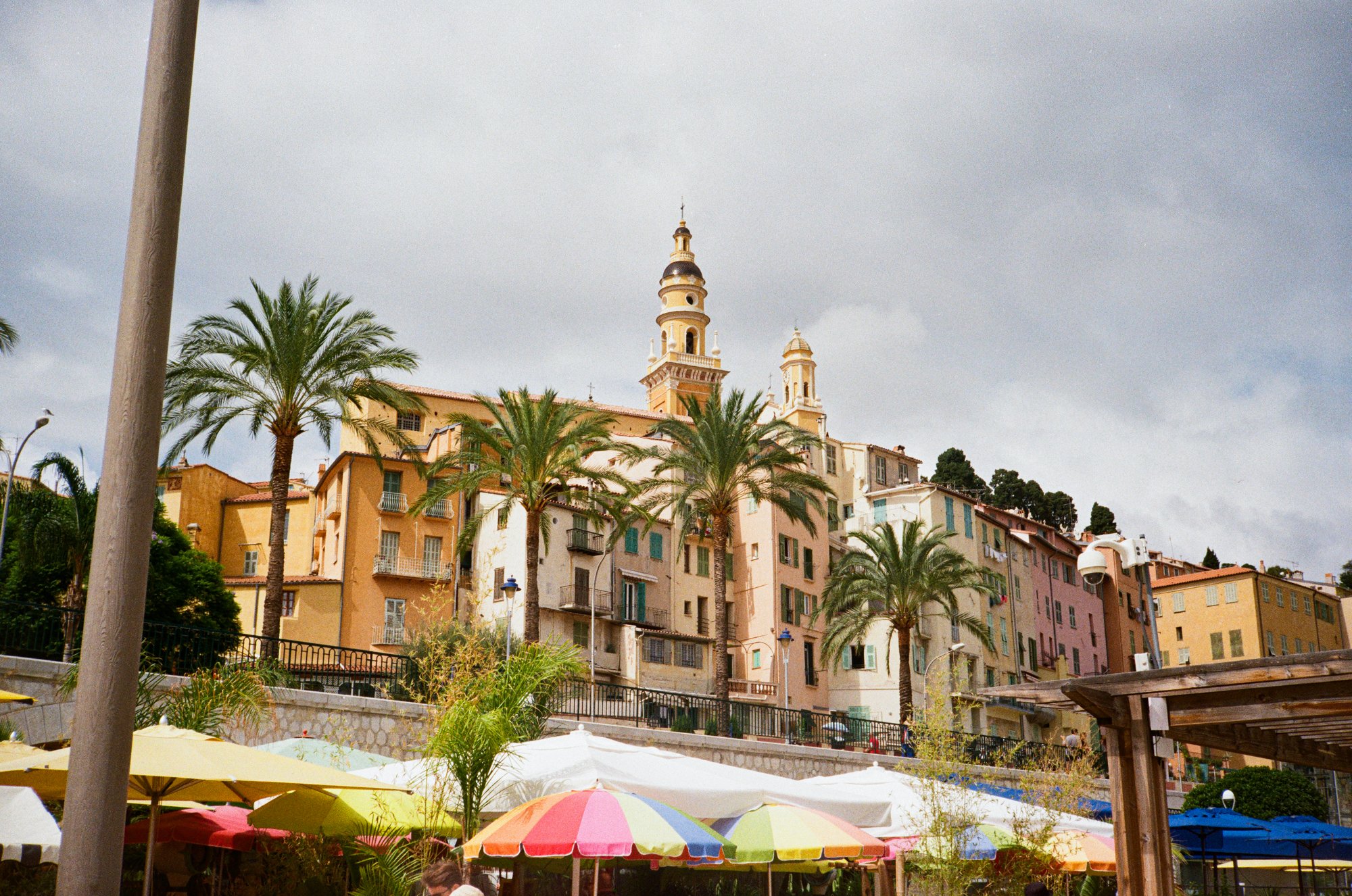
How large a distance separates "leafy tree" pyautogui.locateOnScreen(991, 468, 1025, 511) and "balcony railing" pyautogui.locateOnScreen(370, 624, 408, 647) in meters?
61.4

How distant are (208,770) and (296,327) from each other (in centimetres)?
2046

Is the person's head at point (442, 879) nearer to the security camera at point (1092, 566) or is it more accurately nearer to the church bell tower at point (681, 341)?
the security camera at point (1092, 566)

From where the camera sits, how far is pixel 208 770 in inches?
392

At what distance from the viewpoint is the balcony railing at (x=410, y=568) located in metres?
Answer: 49.8

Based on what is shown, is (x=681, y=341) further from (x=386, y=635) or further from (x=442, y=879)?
(x=442, y=879)

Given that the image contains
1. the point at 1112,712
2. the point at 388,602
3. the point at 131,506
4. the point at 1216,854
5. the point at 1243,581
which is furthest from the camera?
the point at 1243,581

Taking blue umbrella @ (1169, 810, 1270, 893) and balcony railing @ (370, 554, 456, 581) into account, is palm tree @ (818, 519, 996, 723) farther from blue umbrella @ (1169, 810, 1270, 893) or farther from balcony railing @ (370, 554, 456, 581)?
blue umbrella @ (1169, 810, 1270, 893)

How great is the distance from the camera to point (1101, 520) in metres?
98.7

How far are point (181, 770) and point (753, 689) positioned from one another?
4423 centimetres

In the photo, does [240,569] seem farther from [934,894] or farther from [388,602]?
[934,894]

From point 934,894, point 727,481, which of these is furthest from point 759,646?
point 934,894

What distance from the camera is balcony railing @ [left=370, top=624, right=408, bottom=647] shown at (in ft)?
162

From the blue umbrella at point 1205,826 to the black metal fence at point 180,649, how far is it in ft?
47.4

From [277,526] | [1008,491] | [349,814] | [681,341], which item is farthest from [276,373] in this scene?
[1008,491]
